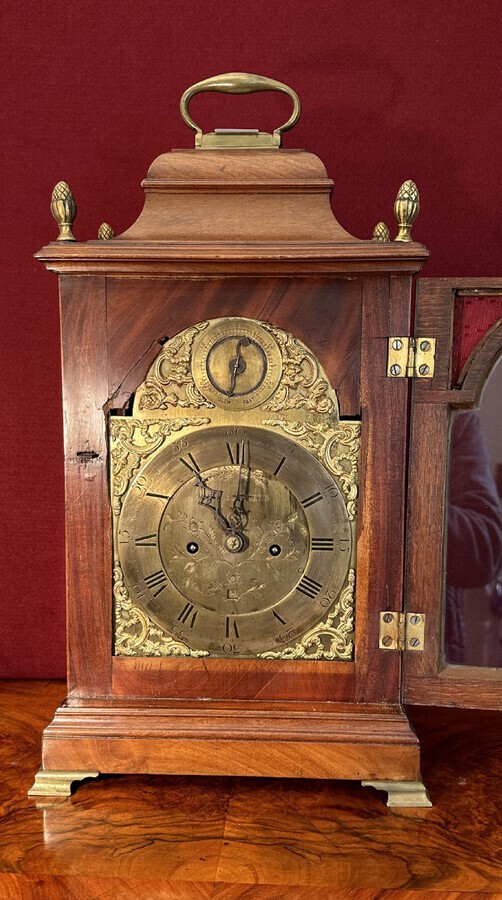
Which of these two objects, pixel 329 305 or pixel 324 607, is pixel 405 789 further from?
pixel 329 305

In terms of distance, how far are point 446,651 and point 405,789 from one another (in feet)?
0.74

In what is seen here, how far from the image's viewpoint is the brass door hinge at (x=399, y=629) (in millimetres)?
1361

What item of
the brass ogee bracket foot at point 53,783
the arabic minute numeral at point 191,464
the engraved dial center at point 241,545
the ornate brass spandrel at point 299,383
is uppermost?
the ornate brass spandrel at point 299,383

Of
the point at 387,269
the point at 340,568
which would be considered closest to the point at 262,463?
the point at 340,568

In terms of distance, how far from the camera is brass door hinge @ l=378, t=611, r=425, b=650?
136 cm

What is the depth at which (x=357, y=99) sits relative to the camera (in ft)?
5.76

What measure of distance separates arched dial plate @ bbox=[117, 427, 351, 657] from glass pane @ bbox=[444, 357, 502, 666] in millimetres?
190

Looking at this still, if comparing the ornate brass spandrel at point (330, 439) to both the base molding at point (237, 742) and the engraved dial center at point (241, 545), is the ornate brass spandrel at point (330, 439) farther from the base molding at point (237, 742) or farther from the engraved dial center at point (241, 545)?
the base molding at point (237, 742)

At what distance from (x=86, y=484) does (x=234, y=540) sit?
0.25 metres

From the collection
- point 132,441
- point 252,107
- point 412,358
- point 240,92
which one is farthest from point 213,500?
point 252,107

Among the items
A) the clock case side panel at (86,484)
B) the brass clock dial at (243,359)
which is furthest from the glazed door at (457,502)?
the clock case side panel at (86,484)

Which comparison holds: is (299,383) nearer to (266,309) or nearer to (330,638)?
(266,309)

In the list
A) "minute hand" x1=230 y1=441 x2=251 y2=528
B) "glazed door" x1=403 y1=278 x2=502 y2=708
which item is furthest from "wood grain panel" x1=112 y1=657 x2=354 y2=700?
"minute hand" x1=230 y1=441 x2=251 y2=528

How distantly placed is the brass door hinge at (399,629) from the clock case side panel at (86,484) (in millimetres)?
440
